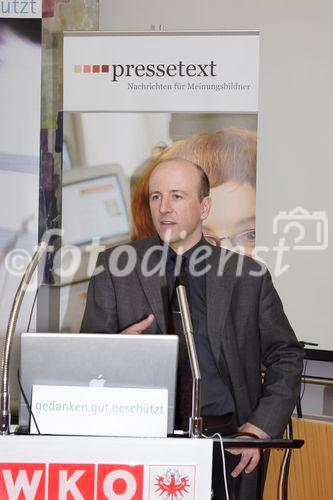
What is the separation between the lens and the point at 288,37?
163 inches

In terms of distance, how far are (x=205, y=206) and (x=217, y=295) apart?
463mm

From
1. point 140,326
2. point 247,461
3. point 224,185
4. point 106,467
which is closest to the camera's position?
point 106,467

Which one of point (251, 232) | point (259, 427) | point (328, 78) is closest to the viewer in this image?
point (259, 427)

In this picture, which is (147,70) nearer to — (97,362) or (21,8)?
(21,8)

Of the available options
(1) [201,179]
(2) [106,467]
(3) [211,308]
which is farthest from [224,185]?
(2) [106,467]

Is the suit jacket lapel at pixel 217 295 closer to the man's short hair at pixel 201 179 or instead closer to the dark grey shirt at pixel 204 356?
the dark grey shirt at pixel 204 356

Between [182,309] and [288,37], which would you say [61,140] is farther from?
[182,309]

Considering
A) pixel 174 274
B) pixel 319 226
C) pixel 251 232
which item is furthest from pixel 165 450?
pixel 319 226

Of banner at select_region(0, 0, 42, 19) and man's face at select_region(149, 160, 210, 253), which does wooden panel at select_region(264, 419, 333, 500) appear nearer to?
man's face at select_region(149, 160, 210, 253)

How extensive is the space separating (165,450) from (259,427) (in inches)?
30.3

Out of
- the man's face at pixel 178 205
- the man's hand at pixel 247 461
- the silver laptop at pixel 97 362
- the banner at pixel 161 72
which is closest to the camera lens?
the silver laptop at pixel 97 362

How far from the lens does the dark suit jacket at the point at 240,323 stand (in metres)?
2.84

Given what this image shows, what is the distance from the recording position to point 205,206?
3.29 meters

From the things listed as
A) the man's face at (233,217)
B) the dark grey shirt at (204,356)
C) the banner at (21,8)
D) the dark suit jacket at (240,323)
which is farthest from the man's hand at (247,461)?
the banner at (21,8)
